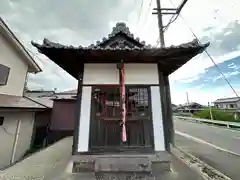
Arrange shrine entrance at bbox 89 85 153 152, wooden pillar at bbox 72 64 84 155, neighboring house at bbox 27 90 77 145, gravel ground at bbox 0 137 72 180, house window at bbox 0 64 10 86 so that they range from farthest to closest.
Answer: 1. neighboring house at bbox 27 90 77 145
2. house window at bbox 0 64 10 86
3. shrine entrance at bbox 89 85 153 152
4. wooden pillar at bbox 72 64 84 155
5. gravel ground at bbox 0 137 72 180

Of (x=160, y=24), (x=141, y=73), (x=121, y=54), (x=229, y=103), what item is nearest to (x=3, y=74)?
(x=121, y=54)

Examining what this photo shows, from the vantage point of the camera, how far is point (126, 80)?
3838mm

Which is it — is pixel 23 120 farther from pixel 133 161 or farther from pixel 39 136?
pixel 133 161

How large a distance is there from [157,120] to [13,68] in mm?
7999

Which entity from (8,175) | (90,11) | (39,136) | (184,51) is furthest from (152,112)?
(39,136)

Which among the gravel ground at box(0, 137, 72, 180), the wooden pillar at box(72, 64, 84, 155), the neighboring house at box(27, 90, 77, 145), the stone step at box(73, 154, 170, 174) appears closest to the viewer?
the gravel ground at box(0, 137, 72, 180)

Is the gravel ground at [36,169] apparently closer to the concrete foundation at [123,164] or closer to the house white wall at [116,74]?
the concrete foundation at [123,164]

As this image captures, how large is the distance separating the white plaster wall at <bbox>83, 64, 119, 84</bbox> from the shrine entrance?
19cm

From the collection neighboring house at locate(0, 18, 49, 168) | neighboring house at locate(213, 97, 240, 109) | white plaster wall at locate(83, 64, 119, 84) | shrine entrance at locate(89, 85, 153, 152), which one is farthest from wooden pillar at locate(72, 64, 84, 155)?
neighboring house at locate(213, 97, 240, 109)

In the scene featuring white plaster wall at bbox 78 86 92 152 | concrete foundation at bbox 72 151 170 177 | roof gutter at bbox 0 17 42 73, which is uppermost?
roof gutter at bbox 0 17 42 73

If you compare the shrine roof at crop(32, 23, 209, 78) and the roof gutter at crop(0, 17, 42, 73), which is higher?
the roof gutter at crop(0, 17, 42, 73)

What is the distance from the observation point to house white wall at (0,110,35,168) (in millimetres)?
5965

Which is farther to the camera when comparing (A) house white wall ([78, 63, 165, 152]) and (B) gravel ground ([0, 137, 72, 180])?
(A) house white wall ([78, 63, 165, 152])

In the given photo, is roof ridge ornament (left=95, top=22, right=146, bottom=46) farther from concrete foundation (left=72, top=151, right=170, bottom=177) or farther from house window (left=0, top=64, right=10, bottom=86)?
house window (left=0, top=64, right=10, bottom=86)
